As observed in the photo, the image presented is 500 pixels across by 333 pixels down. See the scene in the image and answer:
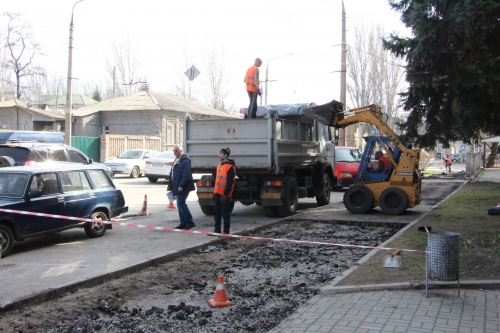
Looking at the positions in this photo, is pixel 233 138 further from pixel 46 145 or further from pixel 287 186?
pixel 46 145

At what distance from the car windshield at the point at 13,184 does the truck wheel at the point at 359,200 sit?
27.1 ft

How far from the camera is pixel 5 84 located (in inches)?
2156

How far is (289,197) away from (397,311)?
24.6ft

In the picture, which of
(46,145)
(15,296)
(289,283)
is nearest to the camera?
(15,296)

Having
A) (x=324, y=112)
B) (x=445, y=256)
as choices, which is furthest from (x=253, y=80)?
(x=445, y=256)

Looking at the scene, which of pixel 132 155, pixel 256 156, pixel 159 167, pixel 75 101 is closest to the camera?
pixel 256 156

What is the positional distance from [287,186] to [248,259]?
4384 mm

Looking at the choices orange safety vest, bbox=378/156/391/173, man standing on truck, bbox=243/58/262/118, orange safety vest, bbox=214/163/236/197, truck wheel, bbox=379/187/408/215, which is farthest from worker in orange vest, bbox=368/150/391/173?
orange safety vest, bbox=214/163/236/197

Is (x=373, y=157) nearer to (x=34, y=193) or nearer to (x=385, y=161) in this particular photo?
(x=385, y=161)

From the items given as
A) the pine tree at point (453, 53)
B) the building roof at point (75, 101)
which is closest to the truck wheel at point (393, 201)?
the pine tree at point (453, 53)

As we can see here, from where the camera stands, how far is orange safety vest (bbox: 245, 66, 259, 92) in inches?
490

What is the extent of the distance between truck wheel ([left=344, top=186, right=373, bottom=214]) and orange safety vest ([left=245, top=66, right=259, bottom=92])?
3835 mm

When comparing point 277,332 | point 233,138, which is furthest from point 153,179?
point 277,332

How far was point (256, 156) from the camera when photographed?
11812mm
